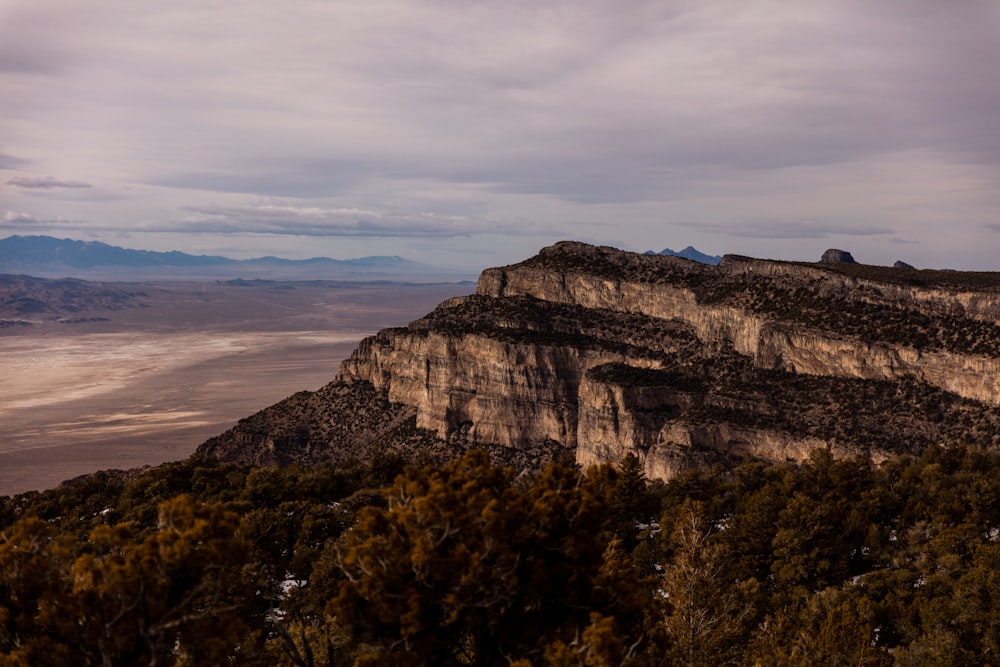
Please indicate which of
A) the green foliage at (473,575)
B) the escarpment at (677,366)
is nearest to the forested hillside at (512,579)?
the green foliage at (473,575)

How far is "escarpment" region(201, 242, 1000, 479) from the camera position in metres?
68.0

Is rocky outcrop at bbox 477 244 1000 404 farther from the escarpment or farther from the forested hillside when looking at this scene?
the forested hillside

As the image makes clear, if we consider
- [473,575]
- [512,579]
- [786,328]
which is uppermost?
[786,328]

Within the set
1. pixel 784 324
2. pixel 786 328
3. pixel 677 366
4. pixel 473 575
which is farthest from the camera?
pixel 677 366

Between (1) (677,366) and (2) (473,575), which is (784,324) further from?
(2) (473,575)

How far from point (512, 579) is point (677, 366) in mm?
73816

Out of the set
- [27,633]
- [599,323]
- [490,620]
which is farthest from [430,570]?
[599,323]

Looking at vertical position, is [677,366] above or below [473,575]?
below

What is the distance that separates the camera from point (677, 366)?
A: 87.3 metres

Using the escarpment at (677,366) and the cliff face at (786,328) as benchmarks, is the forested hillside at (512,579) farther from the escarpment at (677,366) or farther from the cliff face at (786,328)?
the cliff face at (786,328)

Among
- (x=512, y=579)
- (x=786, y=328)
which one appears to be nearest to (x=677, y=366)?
(x=786, y=328)

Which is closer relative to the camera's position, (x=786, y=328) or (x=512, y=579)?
(x=512, y=579)

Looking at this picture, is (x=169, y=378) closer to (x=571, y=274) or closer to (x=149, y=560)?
(x=571, y=274)

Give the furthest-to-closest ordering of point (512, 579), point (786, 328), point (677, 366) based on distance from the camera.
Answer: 1. point (677, 366)
2. point (786, 328)
3. point (512, 579)
